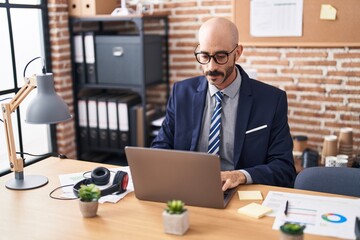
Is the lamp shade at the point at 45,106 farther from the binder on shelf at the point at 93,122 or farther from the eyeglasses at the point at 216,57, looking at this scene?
the binder on shelf at the point at 93,122

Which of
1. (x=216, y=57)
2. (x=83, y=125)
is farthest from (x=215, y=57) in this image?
(x=83, y=125)

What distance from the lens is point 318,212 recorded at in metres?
1.57

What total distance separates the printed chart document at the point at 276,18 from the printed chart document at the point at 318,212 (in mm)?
1898

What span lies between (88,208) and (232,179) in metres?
0.60

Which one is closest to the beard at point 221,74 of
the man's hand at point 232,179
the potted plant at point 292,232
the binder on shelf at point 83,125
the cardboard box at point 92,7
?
the man's hand at point 232,179

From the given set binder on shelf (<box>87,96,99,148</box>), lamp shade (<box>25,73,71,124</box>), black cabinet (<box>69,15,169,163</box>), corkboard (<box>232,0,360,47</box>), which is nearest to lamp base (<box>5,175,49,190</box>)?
lamp shade (<box>25,73,71,124</box>)

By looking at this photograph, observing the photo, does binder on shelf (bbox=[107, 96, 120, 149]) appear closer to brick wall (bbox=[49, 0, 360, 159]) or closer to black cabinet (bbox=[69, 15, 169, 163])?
black cabinet (bbox=[69, 15, 169, 163])

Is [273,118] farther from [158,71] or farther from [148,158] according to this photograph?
[158,71]

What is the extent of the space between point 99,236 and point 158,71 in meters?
2.41

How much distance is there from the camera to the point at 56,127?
367 centimetres

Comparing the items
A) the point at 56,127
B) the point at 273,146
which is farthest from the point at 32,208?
the point at 56,127

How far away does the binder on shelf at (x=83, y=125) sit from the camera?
12.3ft

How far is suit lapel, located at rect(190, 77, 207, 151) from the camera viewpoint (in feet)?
7.13

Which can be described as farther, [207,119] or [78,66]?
[78,66]
